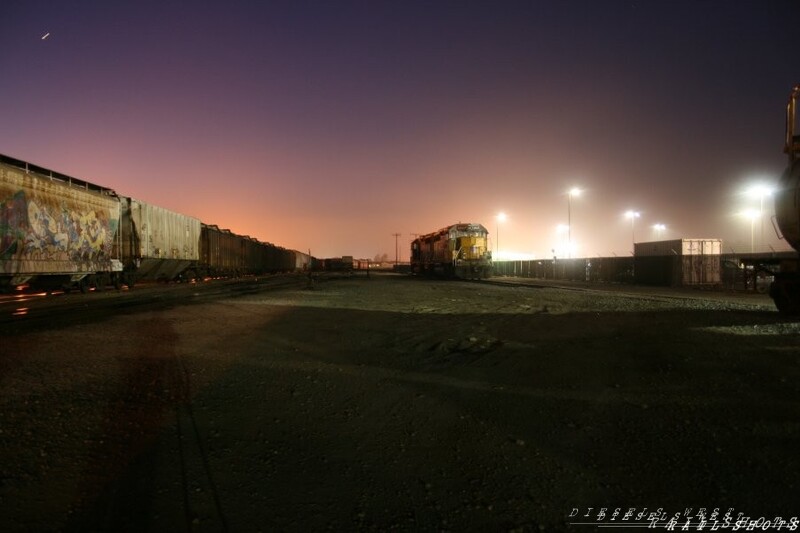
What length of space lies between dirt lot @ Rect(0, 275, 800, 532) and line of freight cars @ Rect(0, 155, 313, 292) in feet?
22.9

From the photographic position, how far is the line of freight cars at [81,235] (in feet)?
40.2

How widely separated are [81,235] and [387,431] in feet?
53.7

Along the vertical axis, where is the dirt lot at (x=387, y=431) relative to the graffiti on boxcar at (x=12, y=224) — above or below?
below

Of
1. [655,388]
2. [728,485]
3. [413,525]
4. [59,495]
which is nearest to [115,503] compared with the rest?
[59,495]

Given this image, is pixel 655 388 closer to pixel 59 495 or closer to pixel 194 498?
pixel 194 498

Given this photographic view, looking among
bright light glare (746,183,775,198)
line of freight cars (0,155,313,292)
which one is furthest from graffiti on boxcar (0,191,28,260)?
bright light glare (746,183,775,198)

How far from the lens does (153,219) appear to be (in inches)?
788

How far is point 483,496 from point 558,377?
3.07m

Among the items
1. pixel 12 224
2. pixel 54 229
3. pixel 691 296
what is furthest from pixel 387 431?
pixel 691 296

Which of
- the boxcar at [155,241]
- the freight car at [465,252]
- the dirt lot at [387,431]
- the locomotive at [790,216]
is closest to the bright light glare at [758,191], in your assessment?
the freight car at [465,252]

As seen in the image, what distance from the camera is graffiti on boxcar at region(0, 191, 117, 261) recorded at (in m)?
12.1

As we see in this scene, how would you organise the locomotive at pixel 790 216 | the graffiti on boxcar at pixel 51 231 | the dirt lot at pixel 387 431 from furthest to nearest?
the graffiti on boxcar at pixel 51 231, the locomotive at pixel 790 216, the dirt lot at pixel 387 431

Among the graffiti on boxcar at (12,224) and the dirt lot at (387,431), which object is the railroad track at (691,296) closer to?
the dirt lot at (387,431)

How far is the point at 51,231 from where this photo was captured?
1366 centimetres
